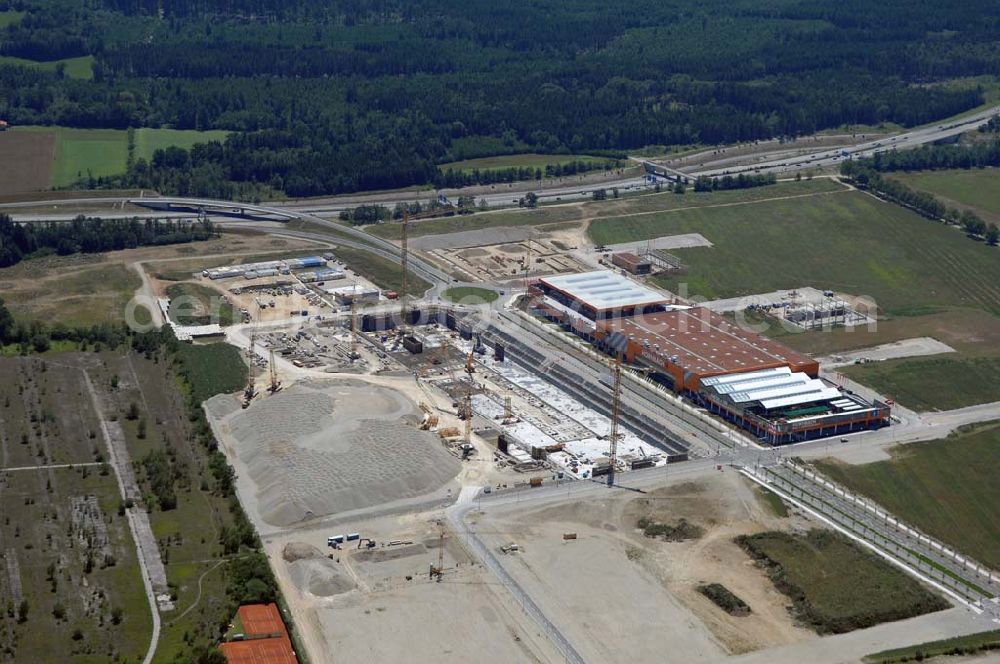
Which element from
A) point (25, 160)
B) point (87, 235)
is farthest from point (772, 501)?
point (25, 160)

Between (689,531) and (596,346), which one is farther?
(596,346)

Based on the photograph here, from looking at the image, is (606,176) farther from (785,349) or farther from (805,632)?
(805,632)

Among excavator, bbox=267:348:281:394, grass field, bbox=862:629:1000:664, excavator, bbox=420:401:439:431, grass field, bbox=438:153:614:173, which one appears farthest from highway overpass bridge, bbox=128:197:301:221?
grass field, bbox=862:629:1000:664

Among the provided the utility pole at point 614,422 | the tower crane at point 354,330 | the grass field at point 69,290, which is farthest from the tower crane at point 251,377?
the utility pole at point 614,422

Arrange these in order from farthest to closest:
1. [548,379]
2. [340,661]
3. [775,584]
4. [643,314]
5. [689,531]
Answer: [643,314], [548,379], [689,531], [775,584], [340,661]

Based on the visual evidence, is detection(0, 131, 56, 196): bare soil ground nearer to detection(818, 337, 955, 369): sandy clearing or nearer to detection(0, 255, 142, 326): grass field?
detection(0, 255, 142, 326): grass field

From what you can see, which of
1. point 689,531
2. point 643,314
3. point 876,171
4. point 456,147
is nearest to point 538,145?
point 456,147

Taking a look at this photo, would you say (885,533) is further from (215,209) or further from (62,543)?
(215,209)

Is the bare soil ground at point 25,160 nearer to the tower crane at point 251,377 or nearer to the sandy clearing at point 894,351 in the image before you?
the tower crane at point 251,377
